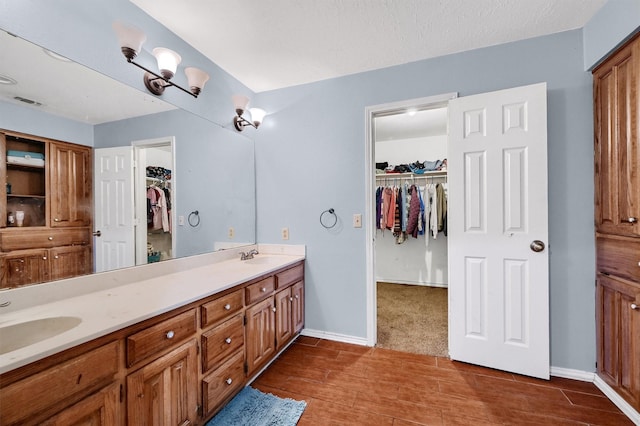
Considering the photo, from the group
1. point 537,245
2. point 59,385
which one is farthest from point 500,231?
point 59,385

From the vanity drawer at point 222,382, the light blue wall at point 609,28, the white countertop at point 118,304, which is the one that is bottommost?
the vanity drawer at point 222,382

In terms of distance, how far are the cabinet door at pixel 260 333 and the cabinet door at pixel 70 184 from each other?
3.61ft

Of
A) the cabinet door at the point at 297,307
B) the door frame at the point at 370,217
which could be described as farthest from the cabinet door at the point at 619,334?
the cabinet door at the point at 297,307

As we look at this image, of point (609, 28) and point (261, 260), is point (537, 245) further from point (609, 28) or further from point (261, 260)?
point (261, 260)

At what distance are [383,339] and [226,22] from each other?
284 centimetres

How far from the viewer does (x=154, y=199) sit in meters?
1.82

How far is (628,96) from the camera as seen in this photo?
5.09 ft

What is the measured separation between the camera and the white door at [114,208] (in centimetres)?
150

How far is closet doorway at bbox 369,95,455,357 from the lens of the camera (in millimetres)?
3309

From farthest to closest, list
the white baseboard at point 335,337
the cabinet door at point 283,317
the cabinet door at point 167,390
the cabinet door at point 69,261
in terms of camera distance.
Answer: the white baseboard at point 335,337 → the cabinet door at point 283,317 → the cabinet door at point 69,261 → the cabinet door at point 167,390

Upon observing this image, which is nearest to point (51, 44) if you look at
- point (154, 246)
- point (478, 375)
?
point (154, 246)

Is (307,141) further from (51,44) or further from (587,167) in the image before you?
(587,167)

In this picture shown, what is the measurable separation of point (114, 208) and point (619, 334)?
317 cm

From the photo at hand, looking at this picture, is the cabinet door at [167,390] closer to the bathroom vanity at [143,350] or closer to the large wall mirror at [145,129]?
the bathroom vanity at [143,350]
